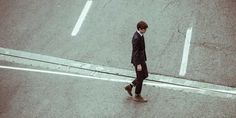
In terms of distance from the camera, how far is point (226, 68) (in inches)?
425

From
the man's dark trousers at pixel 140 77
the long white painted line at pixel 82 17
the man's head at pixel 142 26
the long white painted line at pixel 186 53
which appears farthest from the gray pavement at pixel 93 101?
the long white painted line at pixel 82 17

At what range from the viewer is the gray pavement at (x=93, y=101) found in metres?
9.73

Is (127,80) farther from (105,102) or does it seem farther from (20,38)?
(20,38)

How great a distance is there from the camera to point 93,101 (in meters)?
10.1

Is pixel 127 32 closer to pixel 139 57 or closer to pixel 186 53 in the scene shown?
pixel 186 53

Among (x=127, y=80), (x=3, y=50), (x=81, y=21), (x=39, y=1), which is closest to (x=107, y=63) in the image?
(x=127, y=80)

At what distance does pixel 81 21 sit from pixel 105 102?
3364mm

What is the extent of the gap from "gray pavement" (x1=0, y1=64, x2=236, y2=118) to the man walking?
0.39 meters

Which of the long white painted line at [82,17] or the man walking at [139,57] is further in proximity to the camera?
the long white painted line at [82,17]

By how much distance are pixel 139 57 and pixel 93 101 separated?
5.24ft

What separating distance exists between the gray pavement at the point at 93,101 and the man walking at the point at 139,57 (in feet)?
1.28

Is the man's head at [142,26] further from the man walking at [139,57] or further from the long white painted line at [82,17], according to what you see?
the long white painted line at [82,17]

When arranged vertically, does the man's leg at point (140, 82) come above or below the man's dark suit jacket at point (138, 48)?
below

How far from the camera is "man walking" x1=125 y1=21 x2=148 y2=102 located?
30.0 feet
